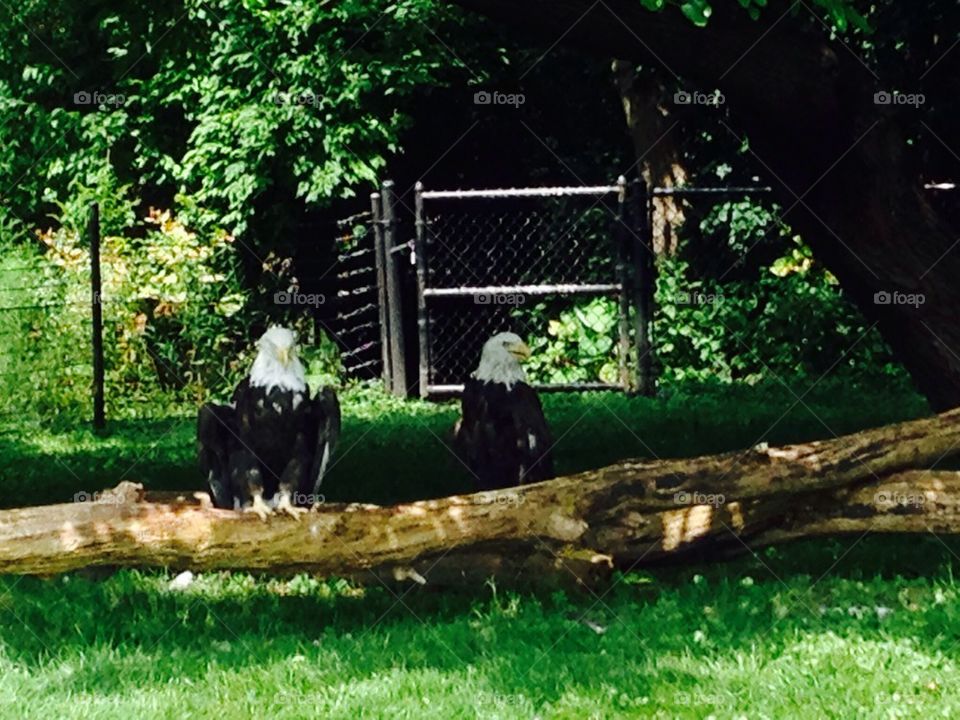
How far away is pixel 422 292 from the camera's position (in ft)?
51.3

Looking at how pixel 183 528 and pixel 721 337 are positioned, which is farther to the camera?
pixel 721 337

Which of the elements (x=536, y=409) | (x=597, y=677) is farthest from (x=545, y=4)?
(x=597, y=677)

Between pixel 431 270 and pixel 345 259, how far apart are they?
1089mm

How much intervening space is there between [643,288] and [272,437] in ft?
26.3

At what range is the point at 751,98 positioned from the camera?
892 centimetres

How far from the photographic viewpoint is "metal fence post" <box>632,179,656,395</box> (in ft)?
49.4

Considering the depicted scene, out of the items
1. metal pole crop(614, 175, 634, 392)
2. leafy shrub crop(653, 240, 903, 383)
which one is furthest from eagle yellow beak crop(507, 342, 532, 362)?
leafy shrub crop(653, 240, 903, 383)

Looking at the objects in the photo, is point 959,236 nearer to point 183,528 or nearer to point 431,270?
point 183,528

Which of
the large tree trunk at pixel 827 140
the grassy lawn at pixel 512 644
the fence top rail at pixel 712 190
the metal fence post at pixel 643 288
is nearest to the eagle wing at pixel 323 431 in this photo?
the grassy lawn at pixel 512 644

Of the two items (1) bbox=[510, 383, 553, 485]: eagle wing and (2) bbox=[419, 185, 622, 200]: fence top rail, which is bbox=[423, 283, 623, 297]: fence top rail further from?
(1) bbox=[510, 383, 553, 485]: eagle wing

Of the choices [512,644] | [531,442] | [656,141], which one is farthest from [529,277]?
[512,644]

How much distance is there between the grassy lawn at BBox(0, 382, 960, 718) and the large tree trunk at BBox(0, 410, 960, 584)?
20 cm

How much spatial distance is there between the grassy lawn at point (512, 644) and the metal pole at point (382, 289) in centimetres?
831

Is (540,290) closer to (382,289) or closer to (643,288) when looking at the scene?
(643,288)
